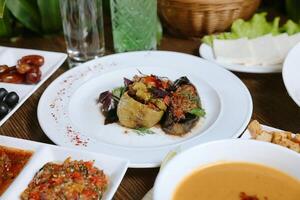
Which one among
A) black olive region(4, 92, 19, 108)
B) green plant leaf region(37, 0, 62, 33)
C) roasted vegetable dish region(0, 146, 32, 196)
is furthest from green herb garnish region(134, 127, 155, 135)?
green plant leaf region(37, 0, 62, 33)

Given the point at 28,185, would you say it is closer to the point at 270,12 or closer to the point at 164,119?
the point at 164,119

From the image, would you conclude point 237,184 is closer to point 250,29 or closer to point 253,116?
point 253,116

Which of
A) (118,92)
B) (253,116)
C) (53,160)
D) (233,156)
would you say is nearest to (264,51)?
(253,116)

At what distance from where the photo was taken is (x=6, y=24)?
5.94ft

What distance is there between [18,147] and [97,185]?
261 mm

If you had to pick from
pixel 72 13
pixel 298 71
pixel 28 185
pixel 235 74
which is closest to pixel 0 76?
pixel 72 13

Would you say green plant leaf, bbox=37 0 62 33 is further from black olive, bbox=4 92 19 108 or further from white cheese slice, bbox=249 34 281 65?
white cheese slice, bbox=249 34 281 65

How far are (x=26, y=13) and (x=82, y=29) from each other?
1.07ft

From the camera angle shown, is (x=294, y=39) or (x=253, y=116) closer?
(x=253, y=116)

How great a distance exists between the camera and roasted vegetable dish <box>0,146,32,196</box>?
1.08 m

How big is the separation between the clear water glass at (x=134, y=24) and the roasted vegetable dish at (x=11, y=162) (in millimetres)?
705

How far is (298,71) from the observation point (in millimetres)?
1379

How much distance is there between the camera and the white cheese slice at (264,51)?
1.50 metres

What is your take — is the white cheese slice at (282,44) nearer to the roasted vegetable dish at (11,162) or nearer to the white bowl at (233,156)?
the white bowl at (233,156)
